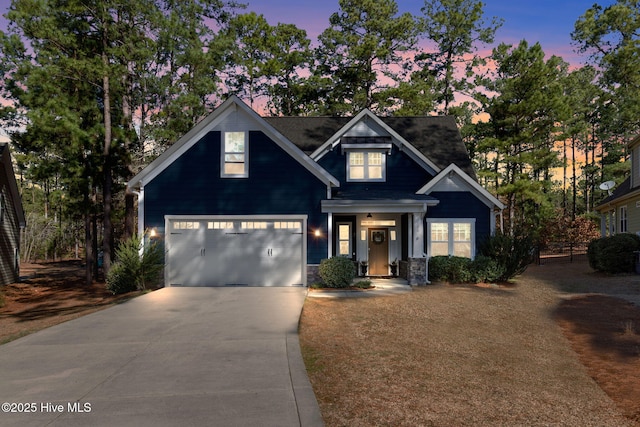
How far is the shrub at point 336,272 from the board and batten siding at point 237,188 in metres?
1.15

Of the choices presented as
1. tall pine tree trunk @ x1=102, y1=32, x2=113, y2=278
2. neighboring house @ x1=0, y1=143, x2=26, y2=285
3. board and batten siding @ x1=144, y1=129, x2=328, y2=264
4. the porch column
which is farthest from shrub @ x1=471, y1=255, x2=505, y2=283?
neighboring house @ x1=0, y1=143, x2=26, y2=285

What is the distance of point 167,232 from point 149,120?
1301 centimetres

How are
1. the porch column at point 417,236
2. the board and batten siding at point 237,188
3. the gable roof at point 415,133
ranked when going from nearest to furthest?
1. the board and batten siding at point 237,188
2. the porch column at point 417,236
3. the gable roof at point 415,133

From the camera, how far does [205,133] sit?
17.5 m

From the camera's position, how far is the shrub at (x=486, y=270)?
59.6ft

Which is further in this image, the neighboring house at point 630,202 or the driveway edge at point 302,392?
the neighboring house at point 630,202

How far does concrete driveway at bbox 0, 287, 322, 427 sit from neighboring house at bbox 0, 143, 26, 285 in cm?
1618

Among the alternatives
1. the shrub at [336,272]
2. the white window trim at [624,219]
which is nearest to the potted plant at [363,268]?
the shrub at [336,272]

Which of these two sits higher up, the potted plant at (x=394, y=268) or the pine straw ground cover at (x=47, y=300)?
the potted plant at (x=394, y=268)

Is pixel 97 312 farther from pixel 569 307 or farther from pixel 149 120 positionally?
pixel 149 120

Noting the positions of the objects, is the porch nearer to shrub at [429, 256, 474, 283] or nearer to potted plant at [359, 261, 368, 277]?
potted plant at [359, 261, 368, 277]

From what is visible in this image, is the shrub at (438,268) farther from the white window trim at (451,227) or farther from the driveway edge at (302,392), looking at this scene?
the driveway edge at (302,392)

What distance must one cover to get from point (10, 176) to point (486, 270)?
80.8ft

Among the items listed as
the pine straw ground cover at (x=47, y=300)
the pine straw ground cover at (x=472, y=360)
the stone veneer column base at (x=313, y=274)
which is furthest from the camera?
the stone veneer column base at (x=313, y=274)
